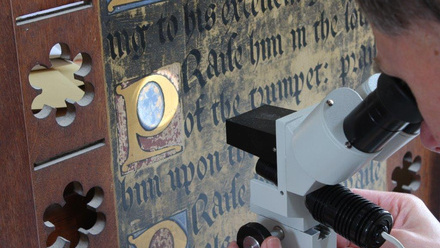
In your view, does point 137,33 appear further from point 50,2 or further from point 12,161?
point 12,161

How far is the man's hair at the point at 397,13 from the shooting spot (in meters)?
0.72

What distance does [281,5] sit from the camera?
1.48 metres

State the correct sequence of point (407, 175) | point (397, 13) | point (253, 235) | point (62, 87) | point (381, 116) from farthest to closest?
point (407, 175), point (62, 87), point (253, 235), point (381, 116), point (397, 13)

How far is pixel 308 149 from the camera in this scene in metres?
0.96

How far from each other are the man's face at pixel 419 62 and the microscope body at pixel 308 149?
82mm

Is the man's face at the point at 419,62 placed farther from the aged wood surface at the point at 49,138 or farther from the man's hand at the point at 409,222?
the aged wood surface at the point at 49,138

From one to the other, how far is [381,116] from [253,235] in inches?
11.0

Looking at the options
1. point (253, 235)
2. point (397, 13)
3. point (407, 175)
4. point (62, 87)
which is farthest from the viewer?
point (407, 175)

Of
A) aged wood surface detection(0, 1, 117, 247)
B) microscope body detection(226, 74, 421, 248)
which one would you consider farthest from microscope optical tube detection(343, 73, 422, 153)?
aged wood surface detection(0, 1, 117, 247)

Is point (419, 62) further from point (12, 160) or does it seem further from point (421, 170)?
point (421, 170)

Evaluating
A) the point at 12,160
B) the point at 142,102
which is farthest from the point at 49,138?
the point at 142,102

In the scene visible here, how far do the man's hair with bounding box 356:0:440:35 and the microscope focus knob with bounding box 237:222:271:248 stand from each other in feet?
1.26

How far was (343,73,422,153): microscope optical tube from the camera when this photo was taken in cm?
88

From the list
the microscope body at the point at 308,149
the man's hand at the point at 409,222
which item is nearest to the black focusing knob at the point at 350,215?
the microscope body at the point at 308,149
